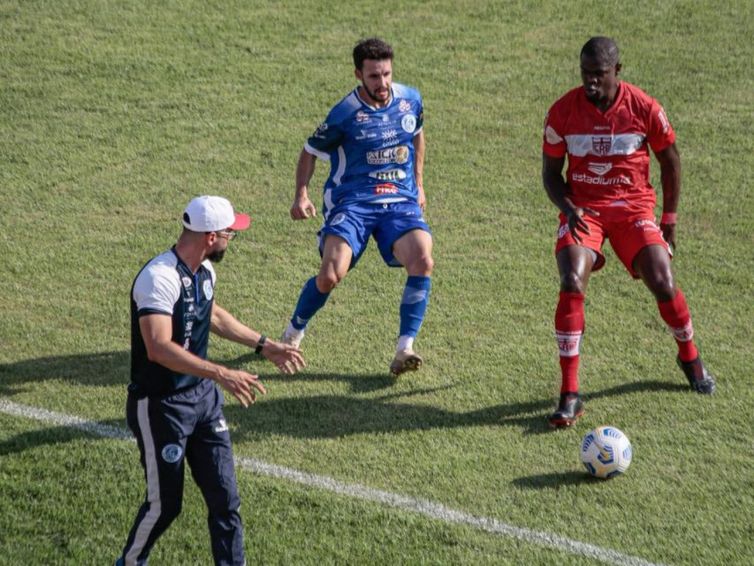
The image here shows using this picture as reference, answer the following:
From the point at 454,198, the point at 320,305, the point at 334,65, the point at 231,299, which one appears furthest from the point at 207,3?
the point at 320,305

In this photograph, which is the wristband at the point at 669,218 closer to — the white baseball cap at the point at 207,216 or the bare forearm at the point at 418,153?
the bare forearm at the point at 418,153

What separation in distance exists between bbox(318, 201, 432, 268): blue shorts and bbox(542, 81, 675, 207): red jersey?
4.09 feet

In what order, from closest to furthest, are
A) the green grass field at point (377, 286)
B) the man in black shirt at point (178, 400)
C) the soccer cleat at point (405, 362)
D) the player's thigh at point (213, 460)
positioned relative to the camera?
the man in black shirt at point (178, 400), the player's thigh at point (213, 460), the green grass field at point (377, 286), the soccer cleat at point (405, 362)

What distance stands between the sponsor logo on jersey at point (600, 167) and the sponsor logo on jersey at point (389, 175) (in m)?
1.56

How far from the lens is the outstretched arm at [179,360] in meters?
6.66

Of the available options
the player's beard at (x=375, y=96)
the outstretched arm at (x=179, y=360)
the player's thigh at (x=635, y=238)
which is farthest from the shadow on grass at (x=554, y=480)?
the player's beard at (x=375, y=96)

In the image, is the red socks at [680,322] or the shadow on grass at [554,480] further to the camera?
the red socks at [680,322]

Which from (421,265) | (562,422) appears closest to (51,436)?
(421,265)

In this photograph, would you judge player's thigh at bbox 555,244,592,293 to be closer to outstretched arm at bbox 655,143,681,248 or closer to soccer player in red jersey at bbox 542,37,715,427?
soccer player in red jersey at bbox 542,37,715,427

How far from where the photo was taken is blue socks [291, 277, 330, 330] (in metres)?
9.80

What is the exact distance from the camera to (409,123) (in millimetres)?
10047

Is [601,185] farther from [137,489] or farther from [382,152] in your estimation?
[137,489]

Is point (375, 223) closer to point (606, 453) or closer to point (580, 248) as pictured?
point (580, 248)

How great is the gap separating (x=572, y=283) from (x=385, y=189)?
1831 mm
